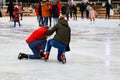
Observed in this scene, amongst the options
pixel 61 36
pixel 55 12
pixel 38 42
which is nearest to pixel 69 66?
pixel 61 36

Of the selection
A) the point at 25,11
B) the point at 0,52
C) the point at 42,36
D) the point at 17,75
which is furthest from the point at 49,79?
the point at 25,11

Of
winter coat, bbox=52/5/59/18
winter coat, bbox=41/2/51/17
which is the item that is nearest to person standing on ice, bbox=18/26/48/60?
winter coat, bbox=52/5/59/18

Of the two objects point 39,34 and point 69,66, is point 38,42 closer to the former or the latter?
point 39,34

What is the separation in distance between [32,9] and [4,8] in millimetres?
3287

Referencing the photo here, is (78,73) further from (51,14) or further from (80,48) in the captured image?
(51,14)

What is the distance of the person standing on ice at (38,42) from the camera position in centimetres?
1079

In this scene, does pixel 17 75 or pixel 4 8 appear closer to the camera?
pixel 17 75

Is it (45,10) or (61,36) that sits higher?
(61,36)

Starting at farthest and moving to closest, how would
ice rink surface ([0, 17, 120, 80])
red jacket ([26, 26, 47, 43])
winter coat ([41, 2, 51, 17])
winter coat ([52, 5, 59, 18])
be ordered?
winter coat ([41, 2, 51, 17]), winter coat ([52, 5, 59, 18]), red jacket ([26, 26, 47, 43]), ice rink surface ([0, 17, 120, 80])

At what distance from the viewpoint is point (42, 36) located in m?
10.8

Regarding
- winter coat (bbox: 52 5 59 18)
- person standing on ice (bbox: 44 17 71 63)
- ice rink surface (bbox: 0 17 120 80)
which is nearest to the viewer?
ice rink surface (bbox: 0 17 120 80)

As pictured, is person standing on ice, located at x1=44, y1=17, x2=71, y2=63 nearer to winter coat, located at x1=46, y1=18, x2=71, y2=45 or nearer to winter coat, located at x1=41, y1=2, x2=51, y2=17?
winter coat, located at x1=46, y1=18, x2=71, y2=45

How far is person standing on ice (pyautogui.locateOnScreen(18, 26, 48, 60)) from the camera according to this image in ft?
35.4

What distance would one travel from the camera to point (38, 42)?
10914mm
